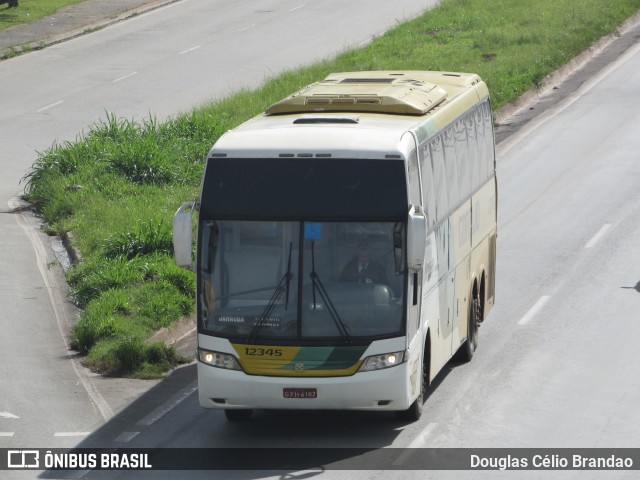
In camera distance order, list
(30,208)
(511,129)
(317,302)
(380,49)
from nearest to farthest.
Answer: (317,302), (30,208), (511,129), (380,49)

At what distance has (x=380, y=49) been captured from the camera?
134 feet

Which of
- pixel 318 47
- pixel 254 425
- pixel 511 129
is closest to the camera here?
pixel 254 425

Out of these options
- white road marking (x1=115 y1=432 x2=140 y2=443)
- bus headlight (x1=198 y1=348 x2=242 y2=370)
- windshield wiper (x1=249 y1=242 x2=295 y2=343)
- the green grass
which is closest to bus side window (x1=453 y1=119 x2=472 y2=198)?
windshield wiper (x1=249 y1=242 x2=295 y2=343)

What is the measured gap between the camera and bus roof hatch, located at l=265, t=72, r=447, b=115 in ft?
52.0

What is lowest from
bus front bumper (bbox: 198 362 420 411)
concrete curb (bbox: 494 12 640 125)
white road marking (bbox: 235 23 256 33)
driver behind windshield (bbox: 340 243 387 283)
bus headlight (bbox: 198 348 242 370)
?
concrete curb (bbox: 494 12 640 125)

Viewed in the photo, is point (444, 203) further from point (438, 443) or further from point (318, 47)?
point (318, 47)

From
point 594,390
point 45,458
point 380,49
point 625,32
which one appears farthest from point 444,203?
point 625,32

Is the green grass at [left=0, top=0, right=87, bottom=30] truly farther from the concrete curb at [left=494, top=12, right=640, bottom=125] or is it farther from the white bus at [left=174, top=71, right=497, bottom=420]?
the white bus at [left=174, top=71, right=497, bottom=420]

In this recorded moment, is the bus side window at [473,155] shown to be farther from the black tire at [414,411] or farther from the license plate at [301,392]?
the license plate at [301,392]

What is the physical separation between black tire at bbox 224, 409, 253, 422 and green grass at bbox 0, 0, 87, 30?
115 ft

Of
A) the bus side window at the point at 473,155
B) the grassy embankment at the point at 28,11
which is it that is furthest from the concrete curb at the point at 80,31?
the bus side window at the point at 473,155

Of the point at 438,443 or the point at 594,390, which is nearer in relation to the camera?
the point at 438,443

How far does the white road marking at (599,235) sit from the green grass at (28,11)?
28.6 metres

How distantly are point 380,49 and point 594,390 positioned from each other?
26.0 meters
